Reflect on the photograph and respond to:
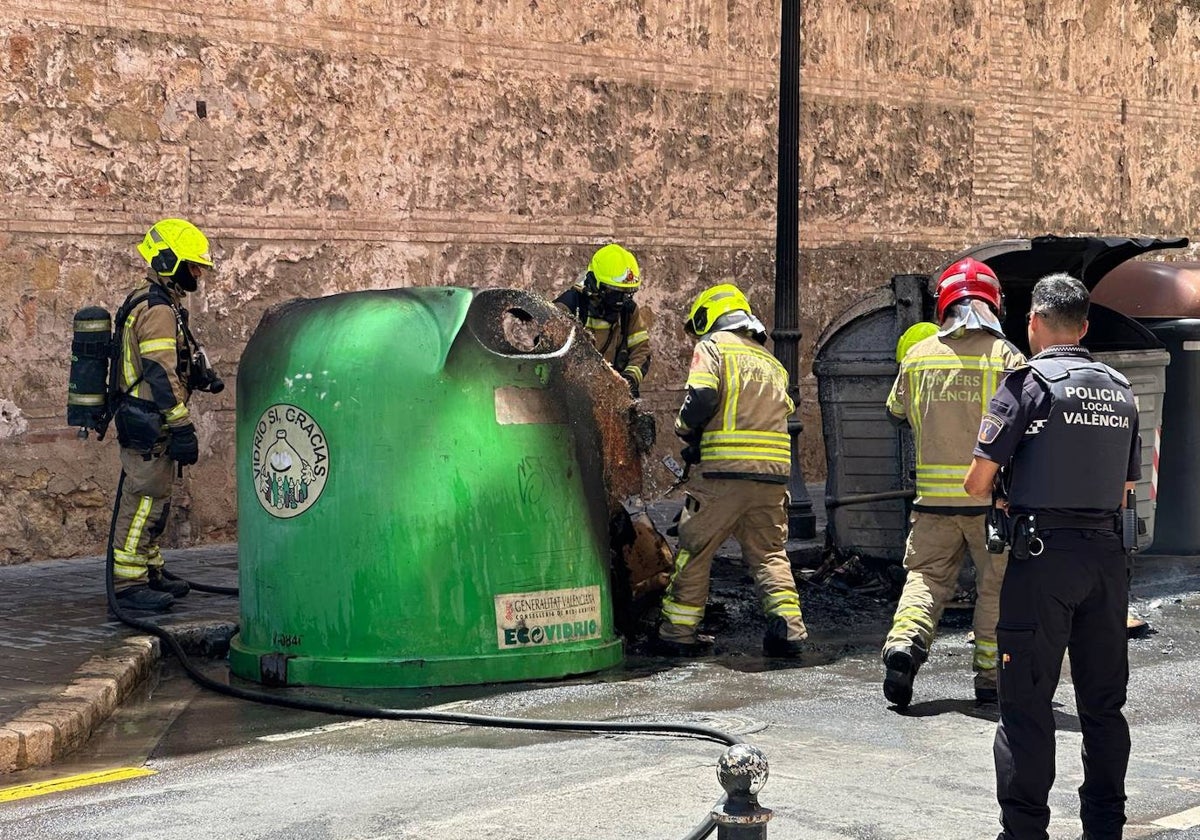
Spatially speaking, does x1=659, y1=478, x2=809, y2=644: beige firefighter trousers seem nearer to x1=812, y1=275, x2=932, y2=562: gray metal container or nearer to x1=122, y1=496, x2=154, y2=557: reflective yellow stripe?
x1=812, y1=275, x2=932, y2=562: gray metal container

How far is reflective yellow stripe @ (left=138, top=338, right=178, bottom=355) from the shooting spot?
9.37 meters

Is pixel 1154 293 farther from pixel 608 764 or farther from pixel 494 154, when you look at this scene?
pixel 608 764

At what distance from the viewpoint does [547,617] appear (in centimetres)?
796

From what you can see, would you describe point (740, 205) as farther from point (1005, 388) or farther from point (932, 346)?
point (1005, 388)

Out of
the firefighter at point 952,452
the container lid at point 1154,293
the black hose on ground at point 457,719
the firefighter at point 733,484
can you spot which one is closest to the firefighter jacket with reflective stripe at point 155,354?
Answer: the black hose on ground at point 457,719

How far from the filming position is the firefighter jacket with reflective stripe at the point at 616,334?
11.6 metres

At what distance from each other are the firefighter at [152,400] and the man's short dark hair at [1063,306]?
17.3ft

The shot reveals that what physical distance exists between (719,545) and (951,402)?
1.48 meters

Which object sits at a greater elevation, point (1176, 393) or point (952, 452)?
point (1176, 393)

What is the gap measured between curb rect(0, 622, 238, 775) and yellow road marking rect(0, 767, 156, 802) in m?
0.24

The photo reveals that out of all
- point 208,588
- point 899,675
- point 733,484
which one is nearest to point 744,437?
point 733,484

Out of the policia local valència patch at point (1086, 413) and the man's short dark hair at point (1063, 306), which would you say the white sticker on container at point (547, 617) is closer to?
the policia local valència patch at point (1086, 413)

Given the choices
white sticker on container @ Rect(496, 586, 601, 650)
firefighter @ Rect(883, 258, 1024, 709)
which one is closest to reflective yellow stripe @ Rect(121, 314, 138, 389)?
white sticker on container @ Rect(496, 586, 601, 650)

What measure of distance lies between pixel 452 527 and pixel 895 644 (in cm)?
189
